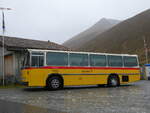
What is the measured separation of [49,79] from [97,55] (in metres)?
4.61

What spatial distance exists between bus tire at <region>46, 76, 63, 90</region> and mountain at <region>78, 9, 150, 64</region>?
55400 mm

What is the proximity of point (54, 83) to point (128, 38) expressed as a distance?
245ft

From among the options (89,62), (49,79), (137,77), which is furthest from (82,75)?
(137,77)

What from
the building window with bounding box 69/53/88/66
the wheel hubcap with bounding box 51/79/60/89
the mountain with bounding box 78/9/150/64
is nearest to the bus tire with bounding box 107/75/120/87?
the building window with bounding box 69/53/88/66

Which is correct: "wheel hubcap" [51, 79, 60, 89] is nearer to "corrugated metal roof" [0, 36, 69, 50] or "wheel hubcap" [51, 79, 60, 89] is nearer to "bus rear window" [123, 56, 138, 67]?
"bus rear window" [123, 56, 138, 67]

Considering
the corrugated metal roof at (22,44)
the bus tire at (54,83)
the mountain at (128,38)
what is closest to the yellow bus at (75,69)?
the bus tire at (54,83)

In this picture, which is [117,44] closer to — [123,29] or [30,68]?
[123,29]

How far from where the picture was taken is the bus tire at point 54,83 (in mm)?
15969

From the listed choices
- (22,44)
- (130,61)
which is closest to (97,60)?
(130,61)

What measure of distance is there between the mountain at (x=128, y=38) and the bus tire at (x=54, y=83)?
5540cm

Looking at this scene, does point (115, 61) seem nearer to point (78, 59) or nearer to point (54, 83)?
point (78, 59)

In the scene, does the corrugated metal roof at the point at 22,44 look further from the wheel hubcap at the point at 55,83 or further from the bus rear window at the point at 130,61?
the bus rear window at the point at 130,61

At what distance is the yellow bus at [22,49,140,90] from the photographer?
51.6 feet

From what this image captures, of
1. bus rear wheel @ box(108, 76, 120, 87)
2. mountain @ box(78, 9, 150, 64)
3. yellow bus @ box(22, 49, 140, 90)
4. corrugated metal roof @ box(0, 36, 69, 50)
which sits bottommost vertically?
bus rear wheel @ box(108, 76, 120, 87)
